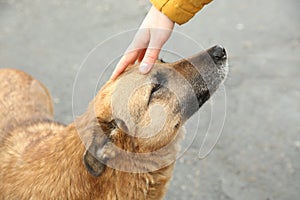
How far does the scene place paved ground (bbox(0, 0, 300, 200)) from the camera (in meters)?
4.55

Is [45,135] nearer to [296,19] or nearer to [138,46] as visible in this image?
[138,46]

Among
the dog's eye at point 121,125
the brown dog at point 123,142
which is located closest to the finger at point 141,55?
the brown dog at point 123,142

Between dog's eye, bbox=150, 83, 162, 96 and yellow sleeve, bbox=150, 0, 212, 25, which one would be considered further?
dog's eye, bbox=150, 83, 162, 96

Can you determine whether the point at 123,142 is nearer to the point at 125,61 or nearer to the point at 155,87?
the point at 155,87

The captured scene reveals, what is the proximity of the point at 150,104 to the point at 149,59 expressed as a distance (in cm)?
28

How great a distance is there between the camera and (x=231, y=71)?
18.4ft

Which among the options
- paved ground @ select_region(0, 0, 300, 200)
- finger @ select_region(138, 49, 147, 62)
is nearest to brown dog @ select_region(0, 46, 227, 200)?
finger @ select_region(138, 49, 147, 62)

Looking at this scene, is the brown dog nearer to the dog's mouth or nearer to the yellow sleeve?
the dog's mouth

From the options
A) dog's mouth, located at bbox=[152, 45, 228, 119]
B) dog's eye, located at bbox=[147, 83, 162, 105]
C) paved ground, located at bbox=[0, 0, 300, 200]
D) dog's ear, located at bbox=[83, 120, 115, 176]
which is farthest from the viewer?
paved ground, located at bbox=[0, 0, 300, 200]

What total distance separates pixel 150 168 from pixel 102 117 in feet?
1.56

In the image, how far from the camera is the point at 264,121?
5160mm

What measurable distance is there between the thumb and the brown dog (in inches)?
2.4

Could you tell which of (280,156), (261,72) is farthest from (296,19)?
(280,156)

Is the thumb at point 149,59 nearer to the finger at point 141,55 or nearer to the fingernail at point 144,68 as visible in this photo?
the fingernail at point 144,68
